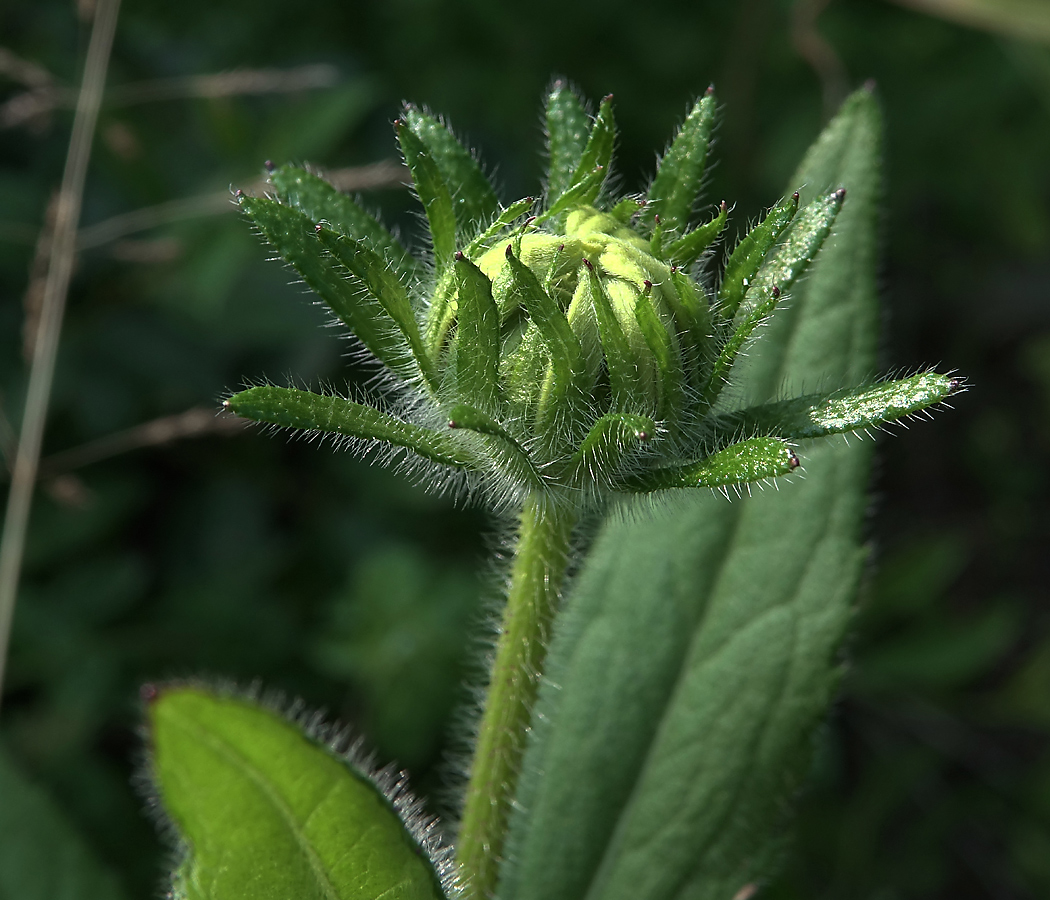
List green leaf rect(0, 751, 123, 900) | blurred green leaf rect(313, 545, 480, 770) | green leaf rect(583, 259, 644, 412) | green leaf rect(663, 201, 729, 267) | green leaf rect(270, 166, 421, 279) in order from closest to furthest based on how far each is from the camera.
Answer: green leaf rect(583, 259, 644, 412), green leaf rect(663, 201, 729, 267), green leaf rect(270, 166, 421, 279), green leaf rect(0, 751, 123, 900), blurred green leaf rect(313, 545, 480, 770)

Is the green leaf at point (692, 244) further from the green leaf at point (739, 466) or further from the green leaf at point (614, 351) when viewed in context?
the green leaf at point (739, 466)

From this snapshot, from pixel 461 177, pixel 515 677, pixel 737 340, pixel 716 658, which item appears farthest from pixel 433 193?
pixel 716 658

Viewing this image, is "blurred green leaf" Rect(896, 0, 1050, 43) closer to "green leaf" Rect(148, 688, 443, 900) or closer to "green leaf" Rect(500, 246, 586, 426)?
"green leaf" Rect(500, 246, 586, 426)

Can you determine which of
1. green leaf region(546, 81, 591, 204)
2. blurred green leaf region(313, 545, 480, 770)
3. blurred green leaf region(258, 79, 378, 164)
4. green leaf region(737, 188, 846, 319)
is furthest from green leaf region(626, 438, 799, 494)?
blurred green leaf region(258, 79, 378, 164)

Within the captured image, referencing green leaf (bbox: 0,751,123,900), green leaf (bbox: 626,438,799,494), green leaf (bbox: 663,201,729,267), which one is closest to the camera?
green leaf (bbox: 626,438,799,494)

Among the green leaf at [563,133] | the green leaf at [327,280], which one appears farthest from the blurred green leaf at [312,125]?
the green leaf at [327,280]

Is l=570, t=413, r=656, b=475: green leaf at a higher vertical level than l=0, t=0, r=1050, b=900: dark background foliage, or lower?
lower

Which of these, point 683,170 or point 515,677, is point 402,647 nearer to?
point 515,677
